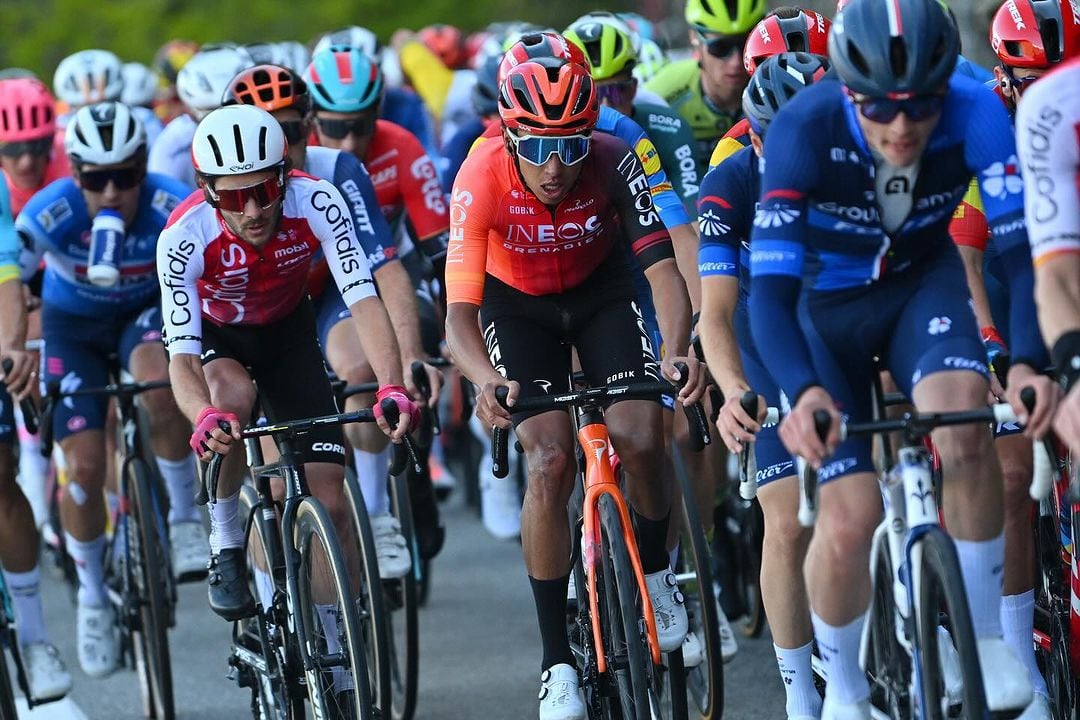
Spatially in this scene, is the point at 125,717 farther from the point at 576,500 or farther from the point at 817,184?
the point at 817,184

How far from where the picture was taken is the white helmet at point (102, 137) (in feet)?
26.0

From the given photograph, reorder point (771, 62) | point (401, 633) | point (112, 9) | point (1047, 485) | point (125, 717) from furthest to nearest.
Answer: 1. point (112, 9)
2. point (401, 633)
3. point (125, 717)
4. point (771, 62)
5. point (1047, 485)

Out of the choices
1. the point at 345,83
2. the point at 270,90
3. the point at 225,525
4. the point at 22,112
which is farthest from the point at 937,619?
the point at 22,112

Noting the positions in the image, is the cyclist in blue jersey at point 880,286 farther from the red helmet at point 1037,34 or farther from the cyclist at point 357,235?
the cyclist at point 357,235

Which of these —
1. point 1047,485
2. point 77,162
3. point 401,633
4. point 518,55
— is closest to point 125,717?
point 401,633

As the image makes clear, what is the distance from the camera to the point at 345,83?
8.73 meters

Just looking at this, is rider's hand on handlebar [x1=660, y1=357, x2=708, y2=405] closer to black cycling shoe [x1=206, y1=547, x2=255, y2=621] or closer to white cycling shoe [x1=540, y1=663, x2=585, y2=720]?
white cycling shoe [x1=540, y1=663, x2=585, y2=720]

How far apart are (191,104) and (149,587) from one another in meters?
3.80

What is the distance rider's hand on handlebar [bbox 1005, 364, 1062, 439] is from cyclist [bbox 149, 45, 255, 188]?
6.71 meters

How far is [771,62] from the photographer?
601 cm

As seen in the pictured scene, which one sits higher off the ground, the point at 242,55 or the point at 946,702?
the point at 242,55

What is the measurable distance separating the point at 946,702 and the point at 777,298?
115 cm

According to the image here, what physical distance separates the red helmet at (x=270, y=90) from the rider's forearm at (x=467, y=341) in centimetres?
227

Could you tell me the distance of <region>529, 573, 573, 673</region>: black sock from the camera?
5.95 meters
